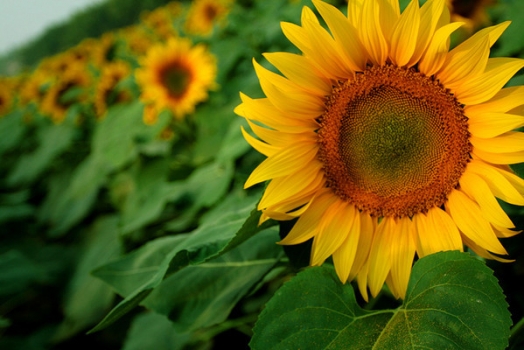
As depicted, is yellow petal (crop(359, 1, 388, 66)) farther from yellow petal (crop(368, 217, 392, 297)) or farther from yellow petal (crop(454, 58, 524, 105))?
yellow petal (crop(368, 217, 392, 297))

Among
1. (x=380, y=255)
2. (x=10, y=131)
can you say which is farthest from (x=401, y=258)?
(x=10, y=131)

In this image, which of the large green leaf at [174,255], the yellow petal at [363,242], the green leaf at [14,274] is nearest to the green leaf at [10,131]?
the green leaf at [14,274]

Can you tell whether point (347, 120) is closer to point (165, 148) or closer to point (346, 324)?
point (346, 324)

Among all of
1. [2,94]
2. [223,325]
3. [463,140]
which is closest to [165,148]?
[223,325]

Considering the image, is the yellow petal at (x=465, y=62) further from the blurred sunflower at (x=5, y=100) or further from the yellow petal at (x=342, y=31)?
the blurred sunflower at (x=5, y=100)

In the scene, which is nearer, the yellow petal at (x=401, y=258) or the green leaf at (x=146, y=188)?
the yellow petal at (x=401, y=258)
